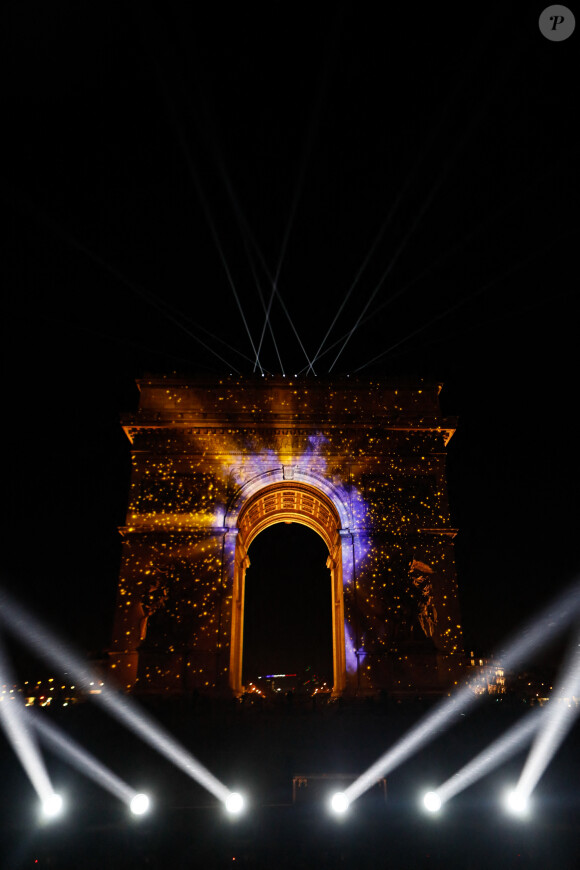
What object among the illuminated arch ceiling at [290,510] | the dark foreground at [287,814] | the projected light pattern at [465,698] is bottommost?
the dark foreground at [287,814]

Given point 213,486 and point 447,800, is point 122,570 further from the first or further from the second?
point 447,800

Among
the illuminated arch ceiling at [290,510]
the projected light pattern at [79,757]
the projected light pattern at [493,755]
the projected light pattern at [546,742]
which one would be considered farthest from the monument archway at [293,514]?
the projected light pattern at [546,742]

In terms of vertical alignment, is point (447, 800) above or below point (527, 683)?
below

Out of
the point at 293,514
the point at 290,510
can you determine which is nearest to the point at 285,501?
the point at 290,510

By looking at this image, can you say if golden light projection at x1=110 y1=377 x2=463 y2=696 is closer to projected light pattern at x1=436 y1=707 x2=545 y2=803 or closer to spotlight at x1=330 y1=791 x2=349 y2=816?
projected light pattern at x1=436 y1=707 x2=545 y2=803

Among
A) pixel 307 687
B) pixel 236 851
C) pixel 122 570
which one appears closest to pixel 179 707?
pixel 236 851

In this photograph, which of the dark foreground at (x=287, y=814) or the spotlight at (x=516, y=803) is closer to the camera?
the dark foreground at (x=287, y=814)

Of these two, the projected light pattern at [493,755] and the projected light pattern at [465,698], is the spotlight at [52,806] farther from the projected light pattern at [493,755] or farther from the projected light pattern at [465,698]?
the projected light pattern at [493,755]
